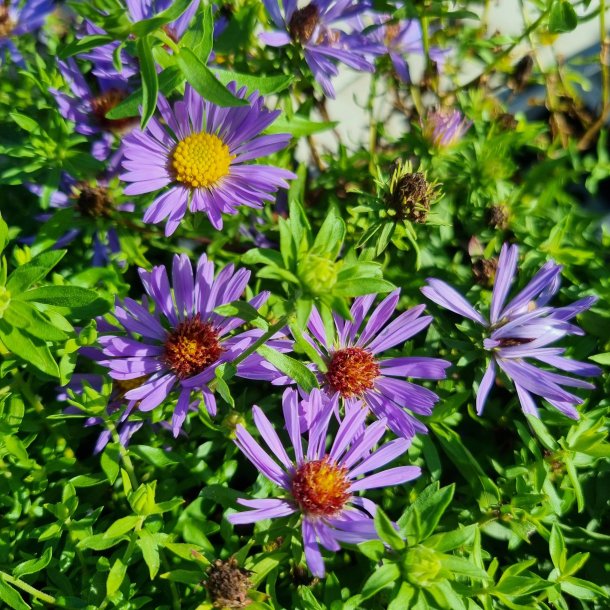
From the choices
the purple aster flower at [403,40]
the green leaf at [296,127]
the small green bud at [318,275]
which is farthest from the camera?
the purple aster flower at [403,40]

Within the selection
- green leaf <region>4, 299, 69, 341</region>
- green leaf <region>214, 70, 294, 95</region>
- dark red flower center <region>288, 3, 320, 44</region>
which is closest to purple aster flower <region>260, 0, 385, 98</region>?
dark red flower center <region>288, 3, 320, 44</region>

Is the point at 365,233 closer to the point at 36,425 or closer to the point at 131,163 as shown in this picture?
the point at 131,163

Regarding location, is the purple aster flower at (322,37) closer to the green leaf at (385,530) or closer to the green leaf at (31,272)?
the green leaf at (31,272)

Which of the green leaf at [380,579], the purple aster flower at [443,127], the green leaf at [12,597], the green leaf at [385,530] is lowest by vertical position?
the green leaf at [12,597]

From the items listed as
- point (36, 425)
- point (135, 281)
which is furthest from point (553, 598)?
→ point (135, 281)

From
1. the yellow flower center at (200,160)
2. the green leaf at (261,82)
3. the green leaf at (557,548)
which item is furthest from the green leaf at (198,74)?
the green leaf at (557,548)

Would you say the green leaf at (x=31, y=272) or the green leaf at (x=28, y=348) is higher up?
the green leaf at (x=31, y=272)
